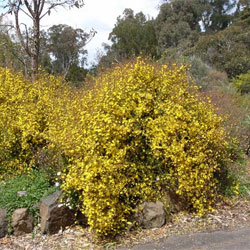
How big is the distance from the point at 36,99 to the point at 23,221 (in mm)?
2676

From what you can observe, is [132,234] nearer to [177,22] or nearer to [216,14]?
[177,22]

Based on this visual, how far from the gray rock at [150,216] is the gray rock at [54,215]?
852 mm

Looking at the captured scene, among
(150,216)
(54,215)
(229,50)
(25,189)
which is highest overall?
(229,50)

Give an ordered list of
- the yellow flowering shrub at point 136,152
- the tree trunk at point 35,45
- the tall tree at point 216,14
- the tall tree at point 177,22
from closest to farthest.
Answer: the yellow flowering shrub at point 136,152 < the tree trunk at point 35,45 < the tall tree at point 177,22 < the tall tree at point 216,14

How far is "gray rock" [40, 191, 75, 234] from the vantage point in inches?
134

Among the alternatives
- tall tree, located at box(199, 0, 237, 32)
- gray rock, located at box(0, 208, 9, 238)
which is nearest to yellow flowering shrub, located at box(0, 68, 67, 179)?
gray rock, located at box(0, 208, 9, 238)

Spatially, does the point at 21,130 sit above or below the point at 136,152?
above

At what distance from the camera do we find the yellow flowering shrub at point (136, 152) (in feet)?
10.4

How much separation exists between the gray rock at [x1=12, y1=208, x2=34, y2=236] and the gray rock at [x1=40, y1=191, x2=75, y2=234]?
0.20 m

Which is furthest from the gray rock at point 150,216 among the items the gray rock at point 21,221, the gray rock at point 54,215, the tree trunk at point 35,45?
the tree trunk at point 35,45

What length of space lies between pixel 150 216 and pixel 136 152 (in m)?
0.80

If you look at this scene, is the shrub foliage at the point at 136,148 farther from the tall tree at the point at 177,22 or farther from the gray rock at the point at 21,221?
the tall tree at the point at 177,22

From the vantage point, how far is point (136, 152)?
3633 mm

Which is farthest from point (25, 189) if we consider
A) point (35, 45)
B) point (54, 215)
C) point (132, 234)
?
point (35, 45)
